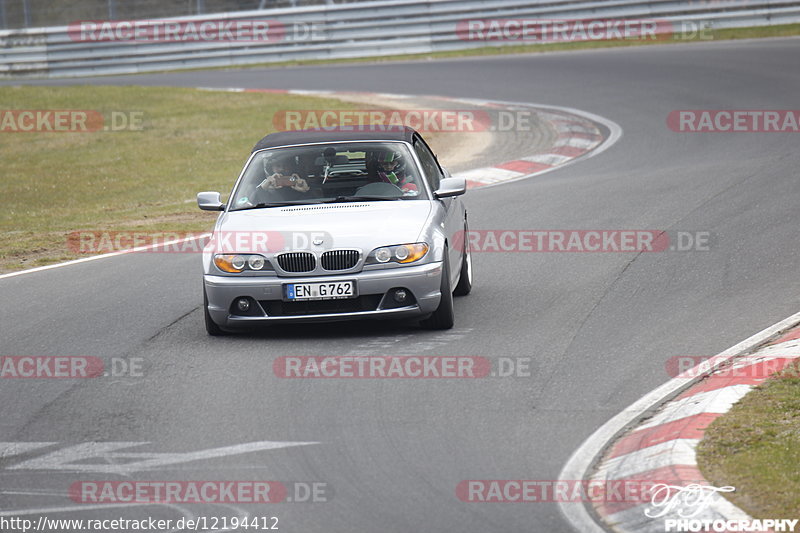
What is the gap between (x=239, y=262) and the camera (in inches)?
335

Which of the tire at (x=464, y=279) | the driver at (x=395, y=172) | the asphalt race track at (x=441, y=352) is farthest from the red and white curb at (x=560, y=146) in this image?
the driver at (x=395, y=172)

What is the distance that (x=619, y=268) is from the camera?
10555mm

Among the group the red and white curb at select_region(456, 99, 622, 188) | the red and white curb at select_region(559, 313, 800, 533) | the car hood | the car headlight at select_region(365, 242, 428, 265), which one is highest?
the car hood

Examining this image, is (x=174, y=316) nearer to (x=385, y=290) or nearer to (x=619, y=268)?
(x=385, y=290)

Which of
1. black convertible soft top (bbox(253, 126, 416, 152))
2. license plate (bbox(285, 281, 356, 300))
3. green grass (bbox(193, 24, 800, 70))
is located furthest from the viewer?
green grass (bbox(193, 24, 800, 70))

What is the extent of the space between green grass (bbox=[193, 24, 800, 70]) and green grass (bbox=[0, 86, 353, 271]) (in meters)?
5.45

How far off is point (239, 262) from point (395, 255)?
114 centimetres

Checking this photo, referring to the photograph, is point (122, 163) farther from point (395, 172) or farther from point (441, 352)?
point (441, 352)

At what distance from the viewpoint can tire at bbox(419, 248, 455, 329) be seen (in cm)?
855

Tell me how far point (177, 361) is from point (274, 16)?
76.0 ft

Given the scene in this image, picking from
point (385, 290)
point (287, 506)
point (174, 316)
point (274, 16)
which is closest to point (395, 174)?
point (385, 290)

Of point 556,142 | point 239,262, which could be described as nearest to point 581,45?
point 556,142

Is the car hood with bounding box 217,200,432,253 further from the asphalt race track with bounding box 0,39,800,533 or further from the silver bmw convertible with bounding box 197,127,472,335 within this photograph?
the asphalt race track with bounding box 0,39,800,533

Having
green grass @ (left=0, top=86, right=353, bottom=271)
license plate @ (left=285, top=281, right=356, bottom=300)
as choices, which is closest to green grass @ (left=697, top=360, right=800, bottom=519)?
license plate @ (left=285, top=281, right=356, bottom=300)
